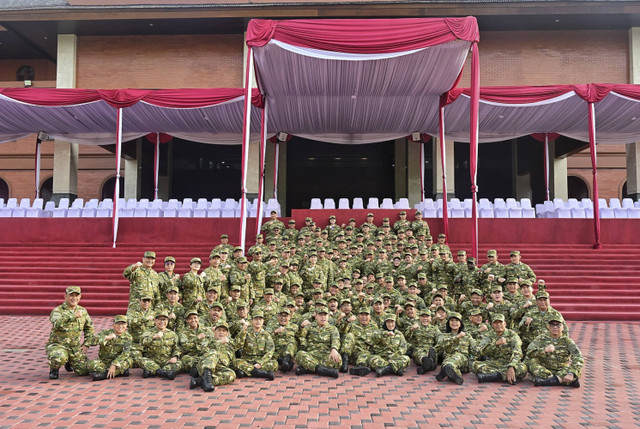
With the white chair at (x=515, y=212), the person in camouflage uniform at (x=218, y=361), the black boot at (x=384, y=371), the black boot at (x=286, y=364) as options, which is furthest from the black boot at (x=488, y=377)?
the white chair at (x=515, y=212)

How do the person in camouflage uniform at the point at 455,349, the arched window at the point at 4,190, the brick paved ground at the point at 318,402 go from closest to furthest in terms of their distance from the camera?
1. the brick paved ground at the point at 318,402
2. the person in camouflage uniform at the point at 455,349
3. the arched window at the point at 4,190

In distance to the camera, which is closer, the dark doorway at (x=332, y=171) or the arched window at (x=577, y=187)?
the arched window at (x=577, y=187)

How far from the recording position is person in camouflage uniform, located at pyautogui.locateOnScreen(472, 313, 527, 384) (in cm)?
575

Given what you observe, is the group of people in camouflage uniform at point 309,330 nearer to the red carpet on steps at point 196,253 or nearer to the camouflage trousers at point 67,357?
the camouflage trousers at point 67,357

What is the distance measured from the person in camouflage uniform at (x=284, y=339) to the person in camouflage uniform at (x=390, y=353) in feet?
3.28

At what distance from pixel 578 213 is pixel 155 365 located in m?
13.3

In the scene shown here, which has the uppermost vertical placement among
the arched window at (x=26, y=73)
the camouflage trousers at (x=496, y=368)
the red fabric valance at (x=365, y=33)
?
the arched window at (x=26, y=73)

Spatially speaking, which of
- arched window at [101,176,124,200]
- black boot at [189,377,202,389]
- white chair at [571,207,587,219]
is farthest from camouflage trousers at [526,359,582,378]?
arched window at [101,176,124,200]

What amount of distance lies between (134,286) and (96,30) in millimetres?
16852

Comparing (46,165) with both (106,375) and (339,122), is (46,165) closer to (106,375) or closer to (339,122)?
(339,122)

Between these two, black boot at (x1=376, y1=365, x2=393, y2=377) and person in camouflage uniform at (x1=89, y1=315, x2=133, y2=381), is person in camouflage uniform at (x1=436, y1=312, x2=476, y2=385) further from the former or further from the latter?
person in camouflage uniform at (x1=89, y1=315, x2=133, y2=381)

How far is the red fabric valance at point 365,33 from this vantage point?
10.3 metres

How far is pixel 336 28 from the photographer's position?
1048cm

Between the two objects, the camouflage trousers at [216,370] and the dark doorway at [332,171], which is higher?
the dark doorway at [332,171]
